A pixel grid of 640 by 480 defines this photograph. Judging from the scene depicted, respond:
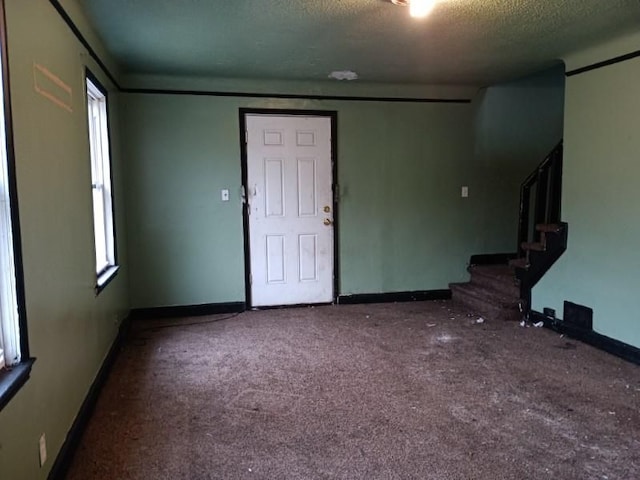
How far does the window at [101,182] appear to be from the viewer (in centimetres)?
382

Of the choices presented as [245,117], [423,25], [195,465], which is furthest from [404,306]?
[195,465]

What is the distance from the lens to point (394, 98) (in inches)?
216

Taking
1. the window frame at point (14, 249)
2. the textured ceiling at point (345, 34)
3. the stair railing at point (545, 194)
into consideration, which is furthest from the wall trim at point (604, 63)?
the window frame at point (14, 249)

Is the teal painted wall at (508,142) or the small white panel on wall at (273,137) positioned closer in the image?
the small white panel on wall at (273,137)

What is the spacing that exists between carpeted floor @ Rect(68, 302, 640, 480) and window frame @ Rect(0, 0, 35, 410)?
0.78 meters

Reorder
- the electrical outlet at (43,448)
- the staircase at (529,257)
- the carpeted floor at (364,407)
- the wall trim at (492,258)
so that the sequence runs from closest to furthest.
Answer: the electrical outlet at (43,448)
the carpeted floor at (364,407)
the staircase at (529,257)
the wall trim at (492,258)

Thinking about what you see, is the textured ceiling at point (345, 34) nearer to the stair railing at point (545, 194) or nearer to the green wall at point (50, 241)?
the green wall at point (50, 241)

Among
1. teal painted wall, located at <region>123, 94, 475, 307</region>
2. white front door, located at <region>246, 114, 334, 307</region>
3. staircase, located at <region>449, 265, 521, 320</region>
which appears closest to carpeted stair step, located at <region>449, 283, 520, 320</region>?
staircase, located at <region>449, 265, 521, 320</region>

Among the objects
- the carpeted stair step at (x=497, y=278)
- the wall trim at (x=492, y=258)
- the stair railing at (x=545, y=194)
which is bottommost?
the carpeted stair step at (x=497, y=278)

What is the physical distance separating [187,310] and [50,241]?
2966 millimetres

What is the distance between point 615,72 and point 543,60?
0.71 meters

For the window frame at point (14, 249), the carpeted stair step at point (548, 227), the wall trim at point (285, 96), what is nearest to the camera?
the window frame at point (14, 249)

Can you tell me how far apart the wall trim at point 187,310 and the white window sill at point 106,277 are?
3.13ft

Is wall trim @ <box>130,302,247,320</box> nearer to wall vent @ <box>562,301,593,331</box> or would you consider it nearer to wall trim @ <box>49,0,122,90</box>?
wall trim @ <box>49,0,122,90</box>
